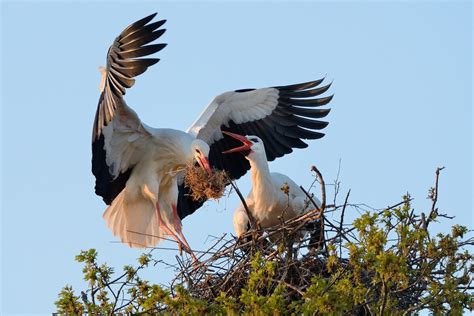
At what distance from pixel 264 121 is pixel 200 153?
126 cm

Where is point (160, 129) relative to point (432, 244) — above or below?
above

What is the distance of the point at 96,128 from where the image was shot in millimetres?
8961

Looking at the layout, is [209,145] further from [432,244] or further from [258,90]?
[432,244]

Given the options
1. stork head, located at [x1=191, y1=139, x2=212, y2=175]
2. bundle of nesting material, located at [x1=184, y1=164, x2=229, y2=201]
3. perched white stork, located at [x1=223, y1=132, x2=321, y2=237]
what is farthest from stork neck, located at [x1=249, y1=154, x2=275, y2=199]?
stork head, located at [x1=191, y1=139, x2=212, y2=175]

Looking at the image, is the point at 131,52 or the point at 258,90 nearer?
the point at 131,52

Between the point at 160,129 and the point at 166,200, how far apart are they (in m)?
0.69

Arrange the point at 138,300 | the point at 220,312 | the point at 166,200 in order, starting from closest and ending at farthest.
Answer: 1. the point at 220,312
2. the point at 138,300
3. the point at 166,200

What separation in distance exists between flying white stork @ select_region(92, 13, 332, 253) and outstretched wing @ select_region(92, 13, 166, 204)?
1cm

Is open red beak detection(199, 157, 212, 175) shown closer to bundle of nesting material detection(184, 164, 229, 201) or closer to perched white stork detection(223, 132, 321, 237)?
bundle of nesting material detection(184, 164, 229, 201)

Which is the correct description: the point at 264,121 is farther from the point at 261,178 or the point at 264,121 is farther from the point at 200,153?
the point at 261,178

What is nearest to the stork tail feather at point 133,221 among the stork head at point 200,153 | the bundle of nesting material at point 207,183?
the stork head at point 200,153

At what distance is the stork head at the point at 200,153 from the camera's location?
8.98 m

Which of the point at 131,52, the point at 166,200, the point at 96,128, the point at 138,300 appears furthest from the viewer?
the point at 166,200

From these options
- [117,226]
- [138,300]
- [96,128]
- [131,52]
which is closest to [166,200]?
[117,226]
